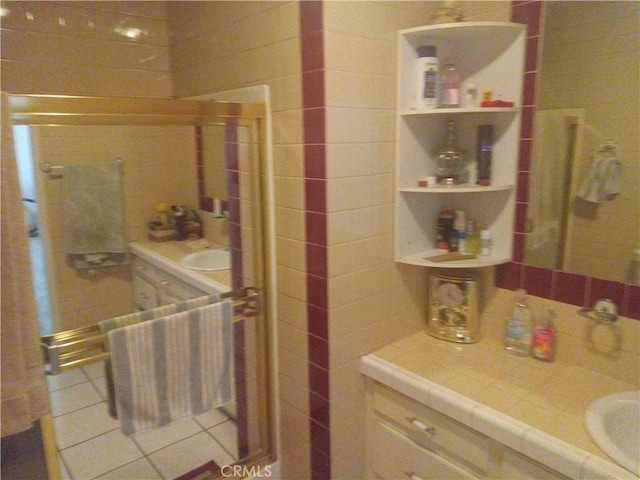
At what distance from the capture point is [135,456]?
158 cm

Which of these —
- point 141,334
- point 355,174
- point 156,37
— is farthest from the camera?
point 156,37

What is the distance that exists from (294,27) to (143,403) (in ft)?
3.79

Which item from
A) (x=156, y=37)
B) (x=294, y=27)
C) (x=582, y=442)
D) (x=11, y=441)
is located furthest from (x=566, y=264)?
(x=156, y=37)

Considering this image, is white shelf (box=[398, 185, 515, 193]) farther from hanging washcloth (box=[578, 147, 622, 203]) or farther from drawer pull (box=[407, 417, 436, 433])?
drawer pull (box=[407, 417, 436, 433])

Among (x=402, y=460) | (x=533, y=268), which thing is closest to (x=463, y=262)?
(x=533, y=268)

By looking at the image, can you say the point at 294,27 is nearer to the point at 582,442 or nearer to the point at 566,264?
the point at 566,264

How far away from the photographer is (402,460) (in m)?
1.40

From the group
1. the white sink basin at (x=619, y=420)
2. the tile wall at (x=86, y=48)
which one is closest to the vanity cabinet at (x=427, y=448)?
the white sink basin at (x=619, y=420)

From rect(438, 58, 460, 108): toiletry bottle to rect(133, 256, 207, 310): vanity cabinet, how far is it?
3.38 feet

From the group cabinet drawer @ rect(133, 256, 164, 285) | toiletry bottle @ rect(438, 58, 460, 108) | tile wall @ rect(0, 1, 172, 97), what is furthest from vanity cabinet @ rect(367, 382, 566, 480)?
tile wall @ rect(0, 1, 172, 97)

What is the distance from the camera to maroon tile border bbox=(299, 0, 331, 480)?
47.6 inches

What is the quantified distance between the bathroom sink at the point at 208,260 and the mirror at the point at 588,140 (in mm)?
1062

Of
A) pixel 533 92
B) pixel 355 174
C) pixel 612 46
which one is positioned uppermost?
pixel 612 46

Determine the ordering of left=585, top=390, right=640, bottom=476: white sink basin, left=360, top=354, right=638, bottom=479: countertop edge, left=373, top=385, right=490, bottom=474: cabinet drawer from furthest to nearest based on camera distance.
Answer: left=373, top=385, right=490, bottom=474: cabinet drawer
left=585, top=390, right=640, bottom=476: white sink basin
left=360, top=354, right=638, bottom=479: countertop edge
